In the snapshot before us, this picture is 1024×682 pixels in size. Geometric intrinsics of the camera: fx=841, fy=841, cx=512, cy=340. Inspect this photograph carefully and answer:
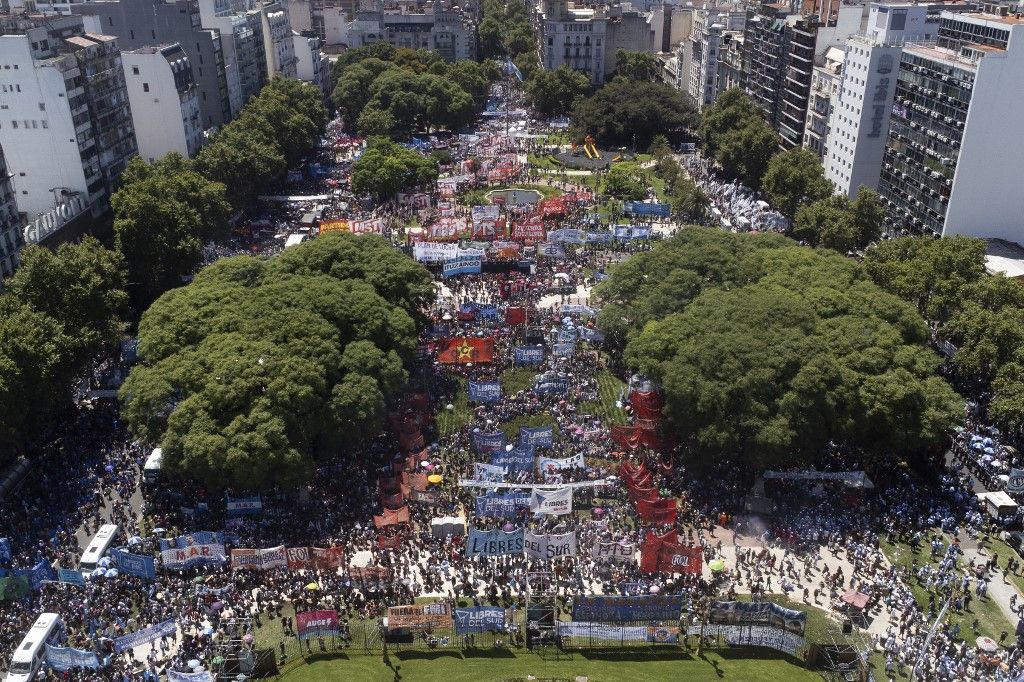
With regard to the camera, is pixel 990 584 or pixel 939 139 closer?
pixel 990 584

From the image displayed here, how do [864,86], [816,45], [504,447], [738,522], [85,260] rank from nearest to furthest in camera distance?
[738,522], [504,447], [85,260], [864,86], [816,45]

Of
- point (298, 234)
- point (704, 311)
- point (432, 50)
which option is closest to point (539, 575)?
point (704, 311)

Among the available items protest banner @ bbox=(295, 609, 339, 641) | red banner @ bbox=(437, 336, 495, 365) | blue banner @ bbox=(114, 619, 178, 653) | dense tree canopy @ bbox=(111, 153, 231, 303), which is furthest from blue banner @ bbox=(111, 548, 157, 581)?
dense tree canopy @ bbox=(111, 153, 231, 303)

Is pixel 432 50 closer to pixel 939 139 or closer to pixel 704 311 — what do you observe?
pixel 939 139

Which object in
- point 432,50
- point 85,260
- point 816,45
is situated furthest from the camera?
point 432,50

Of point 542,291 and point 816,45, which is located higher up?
point 816,45

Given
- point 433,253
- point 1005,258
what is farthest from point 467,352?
point 1005,258

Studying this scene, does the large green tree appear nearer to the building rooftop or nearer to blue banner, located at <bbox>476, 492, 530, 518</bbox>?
the building rooftop
